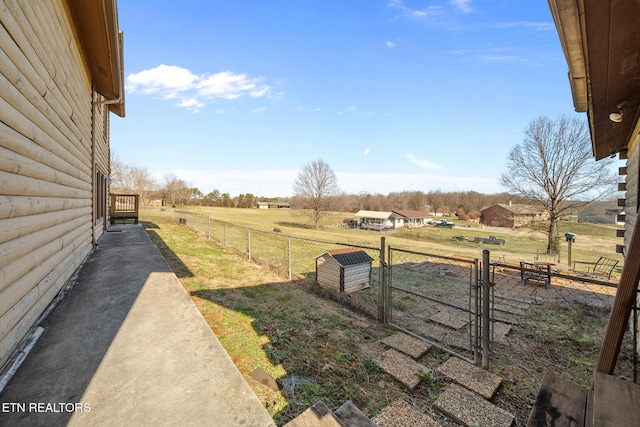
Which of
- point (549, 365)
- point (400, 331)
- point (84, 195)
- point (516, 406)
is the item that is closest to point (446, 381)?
point (516, 406)

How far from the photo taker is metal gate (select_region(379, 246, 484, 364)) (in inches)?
143

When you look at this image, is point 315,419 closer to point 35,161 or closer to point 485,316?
point 485,316

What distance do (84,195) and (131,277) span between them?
2442mm

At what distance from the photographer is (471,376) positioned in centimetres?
313

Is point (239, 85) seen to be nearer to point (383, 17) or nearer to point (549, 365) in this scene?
point (383, 17)

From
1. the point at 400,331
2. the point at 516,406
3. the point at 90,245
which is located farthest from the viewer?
the point at 90,245

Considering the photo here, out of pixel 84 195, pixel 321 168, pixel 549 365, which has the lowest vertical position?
pixel 549 365

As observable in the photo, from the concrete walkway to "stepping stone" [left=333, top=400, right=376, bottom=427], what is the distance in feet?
1.50

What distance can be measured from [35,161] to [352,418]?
3.80m

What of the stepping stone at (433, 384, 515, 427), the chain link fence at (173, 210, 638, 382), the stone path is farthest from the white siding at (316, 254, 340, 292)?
the stepping stone at (433, 384, 515, 427)

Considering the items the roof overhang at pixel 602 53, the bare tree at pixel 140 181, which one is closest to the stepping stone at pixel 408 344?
the roof overhang at pixel 602 53

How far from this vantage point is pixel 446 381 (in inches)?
121

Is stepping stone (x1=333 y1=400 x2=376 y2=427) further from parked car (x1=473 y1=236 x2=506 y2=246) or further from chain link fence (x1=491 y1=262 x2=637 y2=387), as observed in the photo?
parked car (x1=473 y1=236 x2=506 y2=246)

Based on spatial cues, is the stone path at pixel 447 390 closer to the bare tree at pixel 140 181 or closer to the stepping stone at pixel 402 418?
the stepping stone at pixel 402 418
